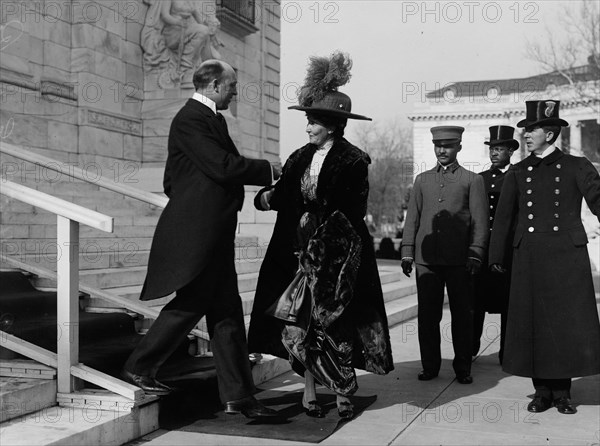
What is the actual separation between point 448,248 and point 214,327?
2626mm

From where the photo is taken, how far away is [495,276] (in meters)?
7.35

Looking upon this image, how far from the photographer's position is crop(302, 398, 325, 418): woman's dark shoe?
202 inches

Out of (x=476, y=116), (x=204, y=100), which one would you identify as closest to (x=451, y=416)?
(x=204, y=100)

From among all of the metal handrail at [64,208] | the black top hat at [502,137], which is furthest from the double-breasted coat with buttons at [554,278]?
the metal handrail at [64,208]

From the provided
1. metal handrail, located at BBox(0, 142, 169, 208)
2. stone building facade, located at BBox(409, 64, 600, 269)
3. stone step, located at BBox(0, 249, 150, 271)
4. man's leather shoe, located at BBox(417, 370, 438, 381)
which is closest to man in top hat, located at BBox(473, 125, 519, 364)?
man's leather shoe, located at BBox(417, 370, 438, 381)

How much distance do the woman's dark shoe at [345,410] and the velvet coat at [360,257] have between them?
0.25 m

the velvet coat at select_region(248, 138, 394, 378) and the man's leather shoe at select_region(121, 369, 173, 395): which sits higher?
the velvet coat at select_region(248, 138, 394, 378)

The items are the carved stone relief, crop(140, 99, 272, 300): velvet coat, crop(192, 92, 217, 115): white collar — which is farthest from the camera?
the carved stone relief

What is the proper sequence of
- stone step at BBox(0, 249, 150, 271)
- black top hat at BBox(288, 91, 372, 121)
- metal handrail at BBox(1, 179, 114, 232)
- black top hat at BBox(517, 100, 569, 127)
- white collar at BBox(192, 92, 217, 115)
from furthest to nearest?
stone step at BBox(0, 249, 150, 271), black top hat at BBox(517, 100, 569, 127), black top hat at BBox(288, 91, 372, 121), white collar at BBox(192, 92, 217, 115), metal handrail at BBox(1, 179, 114, 232)

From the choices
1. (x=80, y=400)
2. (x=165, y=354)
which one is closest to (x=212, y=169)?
(x=165, y=354)

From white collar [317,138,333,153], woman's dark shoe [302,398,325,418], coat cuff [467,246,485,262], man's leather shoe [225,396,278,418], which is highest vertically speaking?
white collar [317,138,333,153]

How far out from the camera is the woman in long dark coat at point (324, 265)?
5.04 m

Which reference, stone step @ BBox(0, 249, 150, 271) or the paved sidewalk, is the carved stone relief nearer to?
stone step @ BBox(0, 249, 150, 271)

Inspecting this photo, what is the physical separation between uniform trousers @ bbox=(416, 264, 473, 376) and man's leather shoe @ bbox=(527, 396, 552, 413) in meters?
1.05
